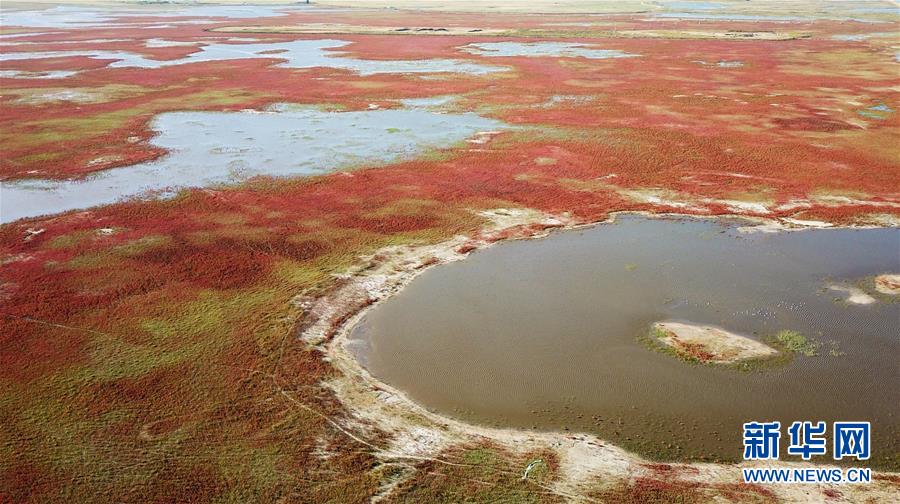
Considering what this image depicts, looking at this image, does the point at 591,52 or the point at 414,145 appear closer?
the point at 414,145

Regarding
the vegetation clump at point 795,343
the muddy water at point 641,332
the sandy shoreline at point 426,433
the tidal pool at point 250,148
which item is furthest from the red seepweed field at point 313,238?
the vegetation clump at point 795,343

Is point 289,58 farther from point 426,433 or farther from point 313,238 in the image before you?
point 426,433

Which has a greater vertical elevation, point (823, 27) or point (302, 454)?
point (823, 27)

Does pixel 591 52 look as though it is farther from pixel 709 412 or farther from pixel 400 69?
pixel 709 412

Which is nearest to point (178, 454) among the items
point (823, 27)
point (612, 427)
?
point (612, 427)

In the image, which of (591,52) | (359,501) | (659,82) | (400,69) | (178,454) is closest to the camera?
(359,501)

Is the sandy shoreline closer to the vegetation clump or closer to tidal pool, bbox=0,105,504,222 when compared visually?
the vegetation clump

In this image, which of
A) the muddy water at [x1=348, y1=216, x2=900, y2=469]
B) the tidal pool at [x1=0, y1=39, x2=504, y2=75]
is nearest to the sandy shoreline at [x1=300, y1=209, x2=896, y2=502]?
the muddy water at [x1=348, y1=216, x2=900, y2=469]
